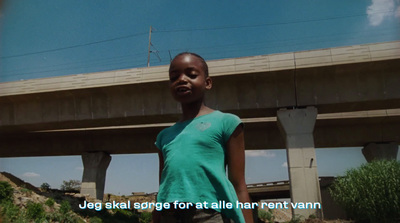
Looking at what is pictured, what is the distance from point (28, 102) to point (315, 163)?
18.2m

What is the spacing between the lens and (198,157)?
2047 millimetres

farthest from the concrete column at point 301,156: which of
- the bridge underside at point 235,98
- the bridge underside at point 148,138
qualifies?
the bridge underside at point 148,138

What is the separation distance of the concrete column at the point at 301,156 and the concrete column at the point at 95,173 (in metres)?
16.5

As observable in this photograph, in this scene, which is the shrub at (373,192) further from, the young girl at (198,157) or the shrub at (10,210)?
the young girl at (198,157)

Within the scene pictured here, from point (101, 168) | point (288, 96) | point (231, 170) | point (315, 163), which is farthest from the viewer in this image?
point (101, 168)

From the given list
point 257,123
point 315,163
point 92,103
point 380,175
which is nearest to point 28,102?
point 92,103

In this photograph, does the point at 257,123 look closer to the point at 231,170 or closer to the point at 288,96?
the point at 288,96

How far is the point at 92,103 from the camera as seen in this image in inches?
770

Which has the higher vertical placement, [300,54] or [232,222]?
[300,54]

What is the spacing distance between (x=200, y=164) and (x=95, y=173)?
26.6 m

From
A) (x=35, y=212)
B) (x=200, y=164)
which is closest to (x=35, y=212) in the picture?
(x=35, y=212)

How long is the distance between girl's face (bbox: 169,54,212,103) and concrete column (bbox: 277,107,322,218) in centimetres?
1459

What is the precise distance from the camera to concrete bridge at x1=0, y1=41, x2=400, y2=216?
631 inches

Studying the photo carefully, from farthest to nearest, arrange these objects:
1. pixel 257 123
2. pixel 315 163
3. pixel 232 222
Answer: pixel 257 123, pixel 315 163, pixel 232 222
